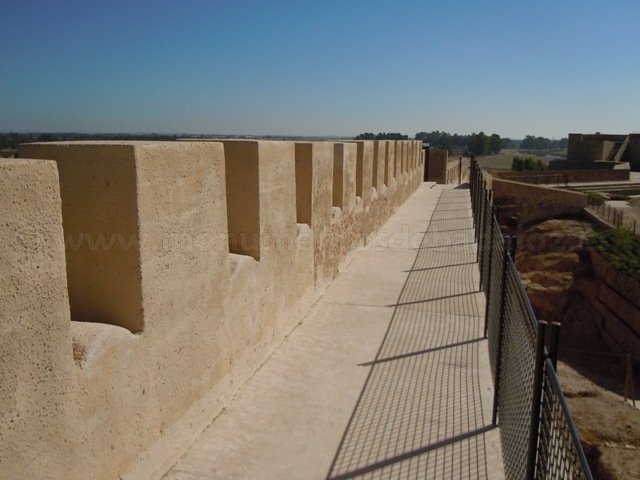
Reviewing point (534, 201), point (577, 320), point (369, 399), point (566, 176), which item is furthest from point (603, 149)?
point (369, 399)

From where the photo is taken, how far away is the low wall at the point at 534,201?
23.9 meters

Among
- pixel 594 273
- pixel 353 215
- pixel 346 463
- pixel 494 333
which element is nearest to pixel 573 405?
pixel 353 215

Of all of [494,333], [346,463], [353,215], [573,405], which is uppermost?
[353,215]

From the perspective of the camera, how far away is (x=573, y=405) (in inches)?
441

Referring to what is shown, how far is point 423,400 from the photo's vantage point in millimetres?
3795

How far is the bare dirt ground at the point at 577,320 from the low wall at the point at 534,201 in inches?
27.8

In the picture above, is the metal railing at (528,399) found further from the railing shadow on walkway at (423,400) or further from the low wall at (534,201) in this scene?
the low wall at (534,201)

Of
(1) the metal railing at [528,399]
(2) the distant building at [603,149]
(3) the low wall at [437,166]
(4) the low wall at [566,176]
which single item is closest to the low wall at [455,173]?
(3) the low wall at [437,166]

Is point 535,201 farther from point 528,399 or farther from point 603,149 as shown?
point 528,399

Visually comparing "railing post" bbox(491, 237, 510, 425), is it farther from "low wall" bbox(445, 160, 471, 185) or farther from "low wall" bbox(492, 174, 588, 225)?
"low wall" bbox(445, 160, 471, 185)

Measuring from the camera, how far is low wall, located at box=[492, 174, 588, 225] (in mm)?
23938

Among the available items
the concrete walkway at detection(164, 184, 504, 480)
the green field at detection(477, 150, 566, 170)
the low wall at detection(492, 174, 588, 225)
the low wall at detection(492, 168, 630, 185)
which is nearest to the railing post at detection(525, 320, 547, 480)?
the concrete walkway at detection(164, 184, 504, 480)

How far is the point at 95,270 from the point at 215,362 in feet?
3.68

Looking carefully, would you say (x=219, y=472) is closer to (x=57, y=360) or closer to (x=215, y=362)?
(x=215, y=362)
